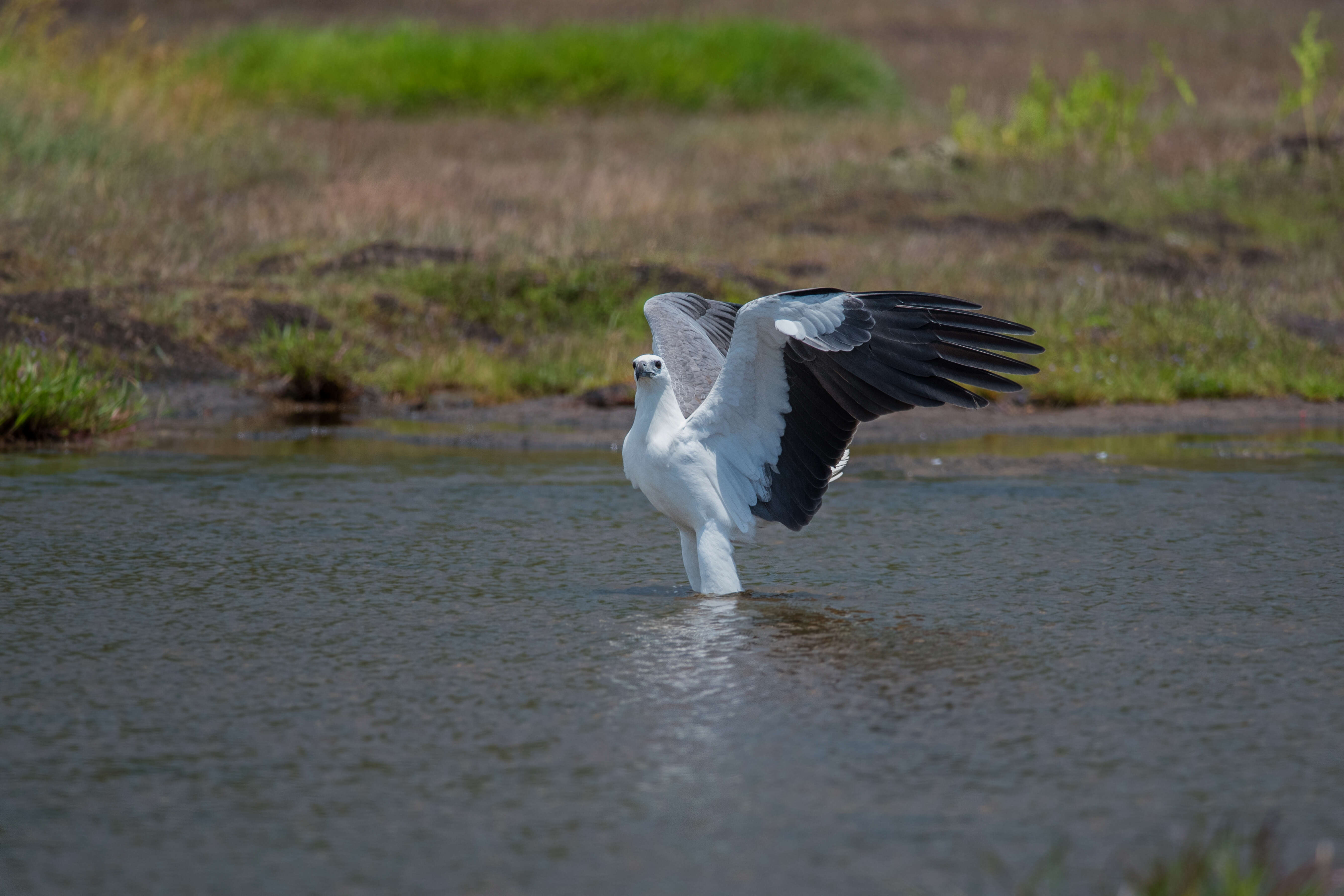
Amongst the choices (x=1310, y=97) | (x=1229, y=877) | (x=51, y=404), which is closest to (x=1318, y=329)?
(x=1310, y=97)

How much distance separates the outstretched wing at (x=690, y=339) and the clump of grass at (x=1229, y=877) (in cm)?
306

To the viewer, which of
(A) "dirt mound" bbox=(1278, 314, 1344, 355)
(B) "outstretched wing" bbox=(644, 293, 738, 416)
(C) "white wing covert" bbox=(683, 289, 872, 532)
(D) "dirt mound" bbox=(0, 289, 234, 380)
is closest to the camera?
(C) "white wing covert" bbox=(683, 289, 872, 532)

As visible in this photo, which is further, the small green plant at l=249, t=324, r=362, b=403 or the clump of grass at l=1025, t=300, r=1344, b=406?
the clump of grass at l=1025, t=300, r=1344, b=406

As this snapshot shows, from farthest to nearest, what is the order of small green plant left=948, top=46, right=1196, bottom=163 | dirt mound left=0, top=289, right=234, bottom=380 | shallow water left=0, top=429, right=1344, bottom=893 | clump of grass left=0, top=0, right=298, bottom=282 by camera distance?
small green plant left=948, top=46, right=1196, bottom=163
clump of grass left=0, top=0, right=298, bottom=282
dirt mound left=0, top=289, right=234, bottom=380
shallow water left=0, top=429, right=1344, bottom=893

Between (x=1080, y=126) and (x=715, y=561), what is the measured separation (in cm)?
1261

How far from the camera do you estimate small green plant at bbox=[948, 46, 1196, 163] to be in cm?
1650

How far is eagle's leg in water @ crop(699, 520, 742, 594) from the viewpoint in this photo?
5.45m

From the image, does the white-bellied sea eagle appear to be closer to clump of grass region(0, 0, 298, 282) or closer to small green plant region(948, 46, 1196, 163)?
clump of grass region(0, 0, 298, 282)

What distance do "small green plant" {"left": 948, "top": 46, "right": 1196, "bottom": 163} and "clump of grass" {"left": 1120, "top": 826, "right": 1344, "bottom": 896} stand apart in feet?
46.5

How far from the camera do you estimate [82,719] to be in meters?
4.11

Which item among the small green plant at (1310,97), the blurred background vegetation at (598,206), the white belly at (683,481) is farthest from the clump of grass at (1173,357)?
the white belly at (683,481)

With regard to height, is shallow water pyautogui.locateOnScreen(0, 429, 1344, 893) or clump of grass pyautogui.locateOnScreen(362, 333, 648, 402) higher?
clump of grass pyautogui.locateOnScreen(362, 333, 648, 402)

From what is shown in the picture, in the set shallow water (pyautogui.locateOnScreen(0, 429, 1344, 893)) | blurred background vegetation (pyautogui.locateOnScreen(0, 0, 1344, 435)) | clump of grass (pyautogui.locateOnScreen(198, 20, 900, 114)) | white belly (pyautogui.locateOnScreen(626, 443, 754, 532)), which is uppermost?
clump of grass (pyautogui.locateOnScreen(198, 20, 900, 114))

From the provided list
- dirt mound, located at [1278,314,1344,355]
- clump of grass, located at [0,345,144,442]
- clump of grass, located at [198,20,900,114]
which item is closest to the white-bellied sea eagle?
clump of grass, located at [0,345,144,442]
